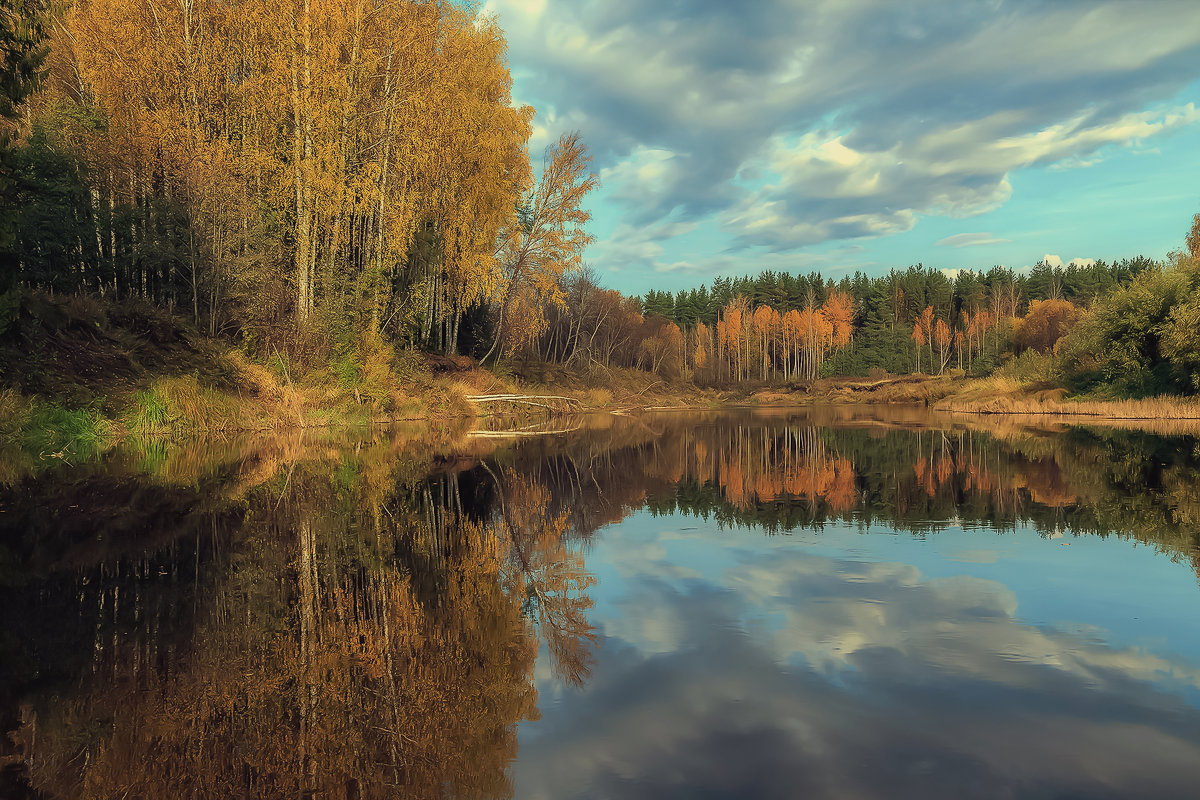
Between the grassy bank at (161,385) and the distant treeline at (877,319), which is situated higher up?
the distant treeline at (877,319)

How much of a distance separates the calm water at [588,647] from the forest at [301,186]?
41.8 ft

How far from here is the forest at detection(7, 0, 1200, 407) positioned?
19406mm

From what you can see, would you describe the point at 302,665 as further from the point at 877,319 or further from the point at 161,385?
the point at 877,319

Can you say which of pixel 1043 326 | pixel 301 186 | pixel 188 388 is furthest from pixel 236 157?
pixel 1043 326

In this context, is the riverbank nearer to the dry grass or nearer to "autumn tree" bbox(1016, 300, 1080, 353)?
the dry grass

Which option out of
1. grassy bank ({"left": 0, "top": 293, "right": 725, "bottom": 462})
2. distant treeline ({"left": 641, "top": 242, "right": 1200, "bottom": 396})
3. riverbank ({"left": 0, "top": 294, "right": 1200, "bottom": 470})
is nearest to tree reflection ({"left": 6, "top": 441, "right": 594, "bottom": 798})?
riverbank ({"left": 0, "top": 294, "right": 1200, "bottom": 470})

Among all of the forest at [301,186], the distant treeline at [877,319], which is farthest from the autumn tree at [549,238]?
the distant treeline at [877,319]

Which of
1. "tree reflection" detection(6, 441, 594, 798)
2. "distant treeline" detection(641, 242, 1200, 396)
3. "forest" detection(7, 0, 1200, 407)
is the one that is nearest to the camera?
"tree reflection" detection(6, 441, 594, 798)

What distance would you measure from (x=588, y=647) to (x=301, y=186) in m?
21.3

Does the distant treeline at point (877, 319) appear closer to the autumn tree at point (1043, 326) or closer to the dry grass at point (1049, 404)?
the autumn tree at point (1043, 326)

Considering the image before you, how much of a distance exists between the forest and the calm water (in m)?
12.7

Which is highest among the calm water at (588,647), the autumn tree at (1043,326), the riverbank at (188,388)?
the autumn tree at (1043,326)

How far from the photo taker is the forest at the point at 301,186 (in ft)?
63.7

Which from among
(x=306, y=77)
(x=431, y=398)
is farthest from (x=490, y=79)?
(x=431, y=398)
